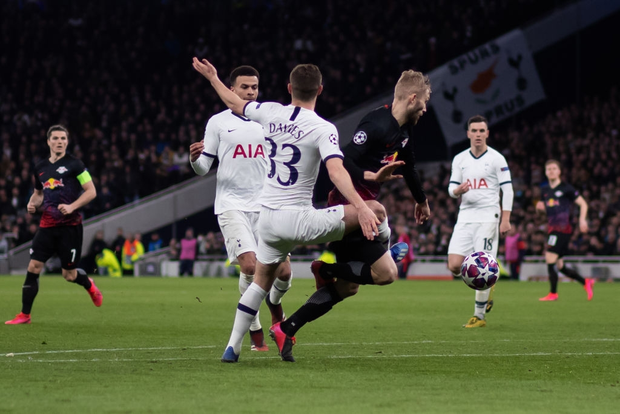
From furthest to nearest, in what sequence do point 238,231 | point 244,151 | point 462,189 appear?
point 462,189, point 244,151, point 238,231

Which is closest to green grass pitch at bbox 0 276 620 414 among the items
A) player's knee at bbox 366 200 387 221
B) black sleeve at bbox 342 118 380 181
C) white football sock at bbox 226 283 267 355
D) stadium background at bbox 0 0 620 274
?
white football sock at bbox 226 283 267 355

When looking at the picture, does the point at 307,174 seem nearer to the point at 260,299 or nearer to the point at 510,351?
the point at 260,299

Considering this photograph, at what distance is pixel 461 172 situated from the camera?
508 inches

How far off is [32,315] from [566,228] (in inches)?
367

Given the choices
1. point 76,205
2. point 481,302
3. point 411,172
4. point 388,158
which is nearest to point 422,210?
point 411,172

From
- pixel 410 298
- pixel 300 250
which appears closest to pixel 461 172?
pixel 410 298

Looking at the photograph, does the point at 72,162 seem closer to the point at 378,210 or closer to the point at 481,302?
the point at 481,302

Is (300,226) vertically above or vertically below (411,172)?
below

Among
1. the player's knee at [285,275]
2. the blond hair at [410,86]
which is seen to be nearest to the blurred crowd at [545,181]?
the player's knee at [285,275]

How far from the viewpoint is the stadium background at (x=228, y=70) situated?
31.1 m

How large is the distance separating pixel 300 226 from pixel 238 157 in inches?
82.7

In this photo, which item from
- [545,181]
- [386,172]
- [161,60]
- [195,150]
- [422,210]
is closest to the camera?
[386,172]

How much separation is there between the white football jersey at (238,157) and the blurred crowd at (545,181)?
60.9 ft

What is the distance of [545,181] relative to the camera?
98.9 feet
